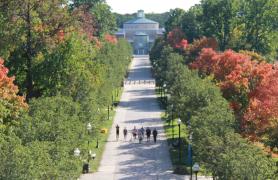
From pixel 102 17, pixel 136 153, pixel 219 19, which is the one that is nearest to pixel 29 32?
pixel 136 153

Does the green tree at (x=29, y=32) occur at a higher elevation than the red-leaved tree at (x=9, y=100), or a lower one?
higher

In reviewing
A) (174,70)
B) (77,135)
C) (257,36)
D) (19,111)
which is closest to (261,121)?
(77,135)

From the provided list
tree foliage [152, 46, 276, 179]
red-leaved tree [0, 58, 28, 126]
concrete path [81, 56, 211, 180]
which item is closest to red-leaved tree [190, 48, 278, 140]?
tree foliage [152, 46, 276, 179]

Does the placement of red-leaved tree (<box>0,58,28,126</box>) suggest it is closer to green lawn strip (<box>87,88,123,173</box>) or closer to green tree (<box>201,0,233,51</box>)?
green lawn strip (<box>87,88,123,173</box>)

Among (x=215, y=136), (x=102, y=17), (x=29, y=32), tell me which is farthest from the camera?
(x=102, y=17)

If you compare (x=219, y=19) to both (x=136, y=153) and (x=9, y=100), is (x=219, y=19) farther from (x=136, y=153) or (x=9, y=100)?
(x=9, y=100)

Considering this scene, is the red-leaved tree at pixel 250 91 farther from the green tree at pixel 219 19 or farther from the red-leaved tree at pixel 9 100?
the green tree at pixel 219 19

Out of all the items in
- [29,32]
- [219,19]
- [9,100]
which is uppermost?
[29,32]

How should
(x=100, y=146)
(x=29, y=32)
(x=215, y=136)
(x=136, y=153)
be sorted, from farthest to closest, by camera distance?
(x=100, y=146)
(x=29, y=32)
(x=136, y=153)
(x=215, y=136)

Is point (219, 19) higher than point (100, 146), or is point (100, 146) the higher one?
point (219, 19)

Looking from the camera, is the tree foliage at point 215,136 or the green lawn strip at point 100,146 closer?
the tree foliage at point 215,136

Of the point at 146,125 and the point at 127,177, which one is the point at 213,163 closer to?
the point at 127,177

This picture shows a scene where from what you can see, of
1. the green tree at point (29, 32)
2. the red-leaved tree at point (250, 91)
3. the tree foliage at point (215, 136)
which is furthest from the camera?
the green tree at point (29, 32)

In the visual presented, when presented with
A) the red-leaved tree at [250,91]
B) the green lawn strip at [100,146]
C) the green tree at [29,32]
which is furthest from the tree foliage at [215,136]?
the green tree at [29,32]
